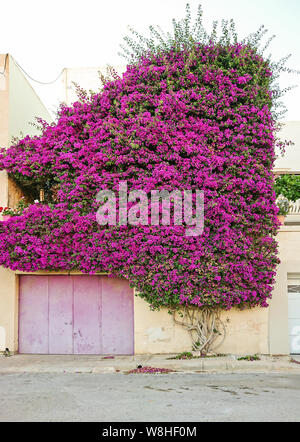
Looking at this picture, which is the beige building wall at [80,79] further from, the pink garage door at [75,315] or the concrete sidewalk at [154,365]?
the concrete sidewalk at [154,365]

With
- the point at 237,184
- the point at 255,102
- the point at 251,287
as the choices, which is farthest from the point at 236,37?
the point at 251,287

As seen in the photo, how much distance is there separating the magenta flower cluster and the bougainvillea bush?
0.08 ft

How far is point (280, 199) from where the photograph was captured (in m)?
12.4

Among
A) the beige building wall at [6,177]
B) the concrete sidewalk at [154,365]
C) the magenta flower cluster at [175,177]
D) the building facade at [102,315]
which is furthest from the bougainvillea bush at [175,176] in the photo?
the concrete sidewalk at [154,365]

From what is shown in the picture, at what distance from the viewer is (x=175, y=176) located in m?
11.2

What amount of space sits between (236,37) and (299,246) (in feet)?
18.5

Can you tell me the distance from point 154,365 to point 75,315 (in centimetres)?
292

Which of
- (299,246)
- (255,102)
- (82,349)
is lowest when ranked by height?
(82,349)

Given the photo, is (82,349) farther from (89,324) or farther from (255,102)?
(255,102)

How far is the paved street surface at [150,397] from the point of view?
6.39 meters

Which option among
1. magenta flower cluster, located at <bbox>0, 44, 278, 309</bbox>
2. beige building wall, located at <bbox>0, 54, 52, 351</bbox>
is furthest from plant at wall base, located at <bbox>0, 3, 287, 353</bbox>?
beige building wall, located at <bbox>0, 54, 52, 351</bbox>

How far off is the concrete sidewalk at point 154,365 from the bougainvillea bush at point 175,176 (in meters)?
1.33
